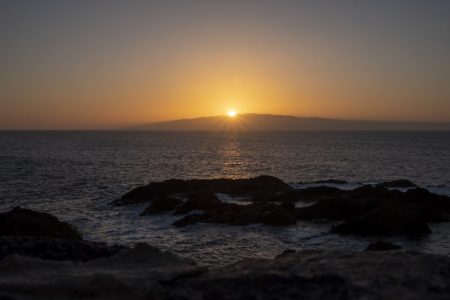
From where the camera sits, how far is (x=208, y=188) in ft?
159

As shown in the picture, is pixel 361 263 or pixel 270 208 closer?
pixel 361 263

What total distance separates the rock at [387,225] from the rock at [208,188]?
57.8 feet

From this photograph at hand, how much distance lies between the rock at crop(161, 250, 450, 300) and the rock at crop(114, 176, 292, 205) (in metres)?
35.4

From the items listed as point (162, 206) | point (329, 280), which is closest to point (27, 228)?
point (162, 206)

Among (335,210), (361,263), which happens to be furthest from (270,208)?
(361,263)

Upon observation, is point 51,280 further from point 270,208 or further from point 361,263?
point 270,208

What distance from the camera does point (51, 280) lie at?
24.8 ft

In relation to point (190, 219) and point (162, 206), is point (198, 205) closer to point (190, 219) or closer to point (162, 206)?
point (162, 206)

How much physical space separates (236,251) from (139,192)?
2070 centimetres

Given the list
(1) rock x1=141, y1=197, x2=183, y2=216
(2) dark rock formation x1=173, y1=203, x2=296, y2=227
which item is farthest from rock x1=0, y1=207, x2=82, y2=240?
(1) rock x1=141, y1=197, x2=183, y2=216

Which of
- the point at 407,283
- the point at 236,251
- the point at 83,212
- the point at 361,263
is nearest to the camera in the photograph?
the point at 407,283

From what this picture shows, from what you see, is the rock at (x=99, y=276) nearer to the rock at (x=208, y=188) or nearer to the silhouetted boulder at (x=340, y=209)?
the silhouetted boulder at (x=340, y=209)

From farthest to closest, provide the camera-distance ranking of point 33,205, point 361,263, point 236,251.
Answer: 1. point 33,205
2. point 236,251
3. point 361,263

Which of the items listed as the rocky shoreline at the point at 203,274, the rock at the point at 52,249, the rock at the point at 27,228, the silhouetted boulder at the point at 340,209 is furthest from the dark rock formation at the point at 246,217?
the rocky shoreline at the point at 203,274
